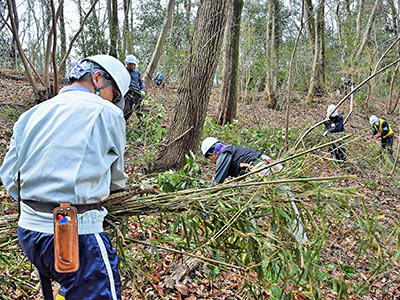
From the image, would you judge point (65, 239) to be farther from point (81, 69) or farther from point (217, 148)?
point (217, 148)

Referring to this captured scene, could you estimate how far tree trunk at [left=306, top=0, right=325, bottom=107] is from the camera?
531 inches

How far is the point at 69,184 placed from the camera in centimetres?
151

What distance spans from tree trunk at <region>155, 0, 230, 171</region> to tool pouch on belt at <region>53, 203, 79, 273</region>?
12.1 ft

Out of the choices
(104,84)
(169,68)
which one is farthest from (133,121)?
(104,84)

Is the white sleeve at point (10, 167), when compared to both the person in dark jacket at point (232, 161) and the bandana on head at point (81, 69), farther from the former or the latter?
the person in dark jacket at point (232, 161)

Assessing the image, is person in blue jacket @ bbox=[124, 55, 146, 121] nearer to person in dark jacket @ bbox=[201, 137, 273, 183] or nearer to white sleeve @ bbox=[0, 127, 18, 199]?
person in dark jacket @ bbox=[201, 137, 273, 183]

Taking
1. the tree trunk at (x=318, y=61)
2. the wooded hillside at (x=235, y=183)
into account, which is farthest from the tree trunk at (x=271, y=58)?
the tree trunk at (x=318, y=61)

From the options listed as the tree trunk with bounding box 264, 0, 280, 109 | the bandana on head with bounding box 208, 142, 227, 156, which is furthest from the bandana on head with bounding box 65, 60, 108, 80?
the tree trunk with bounding box 264, 0, 280, 109

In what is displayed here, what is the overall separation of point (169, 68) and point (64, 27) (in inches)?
297

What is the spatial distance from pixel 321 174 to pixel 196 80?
2.89 meters

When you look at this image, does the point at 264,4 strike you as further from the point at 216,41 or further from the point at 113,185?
the point at 113,185

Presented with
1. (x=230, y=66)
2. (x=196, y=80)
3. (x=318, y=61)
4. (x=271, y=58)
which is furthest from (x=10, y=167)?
(x=318, y=61)

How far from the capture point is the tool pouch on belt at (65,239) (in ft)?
4.86

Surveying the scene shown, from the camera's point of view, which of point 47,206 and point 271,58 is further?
point 271,58
